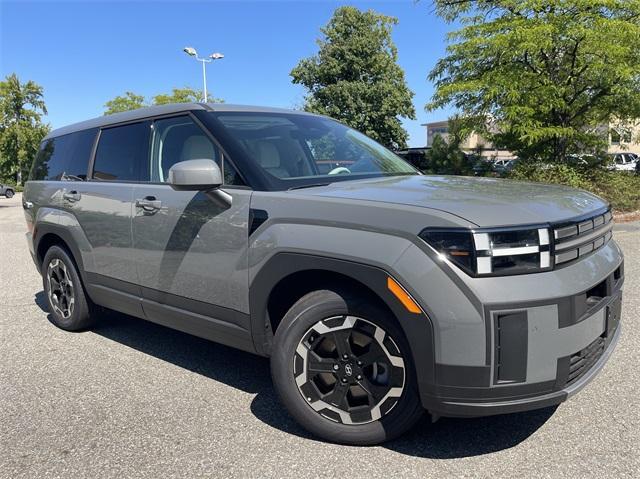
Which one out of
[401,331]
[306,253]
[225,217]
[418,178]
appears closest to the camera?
[401,331]

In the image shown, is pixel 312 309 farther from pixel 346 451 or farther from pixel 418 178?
pixel 418 178

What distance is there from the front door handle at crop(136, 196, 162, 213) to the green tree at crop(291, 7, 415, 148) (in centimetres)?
2875

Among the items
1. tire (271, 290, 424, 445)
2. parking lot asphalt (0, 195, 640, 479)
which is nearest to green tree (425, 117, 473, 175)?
parking lot asphalt (0, 195, 640, 479)

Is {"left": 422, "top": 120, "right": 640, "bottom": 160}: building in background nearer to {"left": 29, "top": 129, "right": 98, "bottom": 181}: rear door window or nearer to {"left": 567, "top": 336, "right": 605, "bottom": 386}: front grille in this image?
{"left": 29, "top": 129, "right": 98, "bottom": 181}: rear door window

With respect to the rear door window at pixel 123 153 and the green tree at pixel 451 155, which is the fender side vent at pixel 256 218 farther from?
the green tree at pixel 451 155

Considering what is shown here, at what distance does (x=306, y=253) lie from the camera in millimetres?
2596

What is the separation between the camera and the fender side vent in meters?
2.82

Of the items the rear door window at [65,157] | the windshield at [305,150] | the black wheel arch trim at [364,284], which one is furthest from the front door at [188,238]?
the rear door window at [65,157]

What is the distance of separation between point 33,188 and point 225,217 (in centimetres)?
296

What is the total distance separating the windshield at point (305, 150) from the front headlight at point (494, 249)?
1043 mm

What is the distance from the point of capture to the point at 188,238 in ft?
10.5

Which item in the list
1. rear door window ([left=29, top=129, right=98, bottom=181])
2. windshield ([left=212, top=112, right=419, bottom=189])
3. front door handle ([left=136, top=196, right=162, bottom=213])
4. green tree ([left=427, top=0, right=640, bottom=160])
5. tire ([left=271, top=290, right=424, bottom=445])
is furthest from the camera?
green tree ([left=427, top=0, right=640, bottom=160])

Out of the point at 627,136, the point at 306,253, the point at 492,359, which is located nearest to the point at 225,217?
the point at 306,253

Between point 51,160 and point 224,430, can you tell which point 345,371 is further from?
point 51,160
